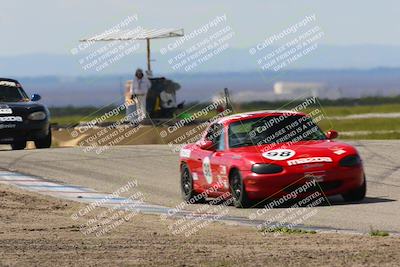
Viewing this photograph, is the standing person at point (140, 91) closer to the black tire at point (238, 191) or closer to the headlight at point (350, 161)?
the black tire at point (238, 191)

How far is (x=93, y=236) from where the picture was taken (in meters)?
11.7

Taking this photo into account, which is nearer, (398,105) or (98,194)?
(98,194)

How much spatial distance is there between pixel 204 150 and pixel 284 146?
4.48 feet

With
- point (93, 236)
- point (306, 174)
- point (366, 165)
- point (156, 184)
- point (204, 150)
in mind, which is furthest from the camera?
point (366, 165)

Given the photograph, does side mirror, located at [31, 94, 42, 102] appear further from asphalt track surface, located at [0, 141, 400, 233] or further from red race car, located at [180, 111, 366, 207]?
red race car, located at [180, 111, 366, 207]

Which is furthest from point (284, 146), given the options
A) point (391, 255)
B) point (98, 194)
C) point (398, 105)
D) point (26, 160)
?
point (398, 105)

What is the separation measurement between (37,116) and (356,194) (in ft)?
37.2

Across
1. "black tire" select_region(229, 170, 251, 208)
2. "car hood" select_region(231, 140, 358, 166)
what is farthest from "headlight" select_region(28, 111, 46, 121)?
"black tire" select_region(229, 170, 251, 208)

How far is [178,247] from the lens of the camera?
10570mm

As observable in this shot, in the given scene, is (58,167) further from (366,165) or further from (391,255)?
(391,255)

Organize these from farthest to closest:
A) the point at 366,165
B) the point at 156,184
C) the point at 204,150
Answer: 1. the point at 366,165
2. the point at 156,184
3. the point at 204,150

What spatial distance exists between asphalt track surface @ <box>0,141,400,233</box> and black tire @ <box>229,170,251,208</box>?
147 millimetres

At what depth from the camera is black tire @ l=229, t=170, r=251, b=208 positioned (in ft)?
48.5

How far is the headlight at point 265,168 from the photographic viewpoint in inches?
576
